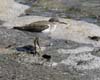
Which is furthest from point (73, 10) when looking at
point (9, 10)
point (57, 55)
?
point (57, 55)

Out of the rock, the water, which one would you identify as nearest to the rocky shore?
the rock

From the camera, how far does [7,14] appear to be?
17844 millimetres

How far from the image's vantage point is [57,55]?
10.9m

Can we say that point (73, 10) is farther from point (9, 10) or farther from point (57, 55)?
point (57, 55)

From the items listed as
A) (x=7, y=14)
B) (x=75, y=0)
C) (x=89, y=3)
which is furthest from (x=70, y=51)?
(x=75, y=0)

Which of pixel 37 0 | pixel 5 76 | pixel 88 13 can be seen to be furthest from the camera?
pixel 37 0

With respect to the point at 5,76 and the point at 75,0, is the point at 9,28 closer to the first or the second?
the point at 5,76

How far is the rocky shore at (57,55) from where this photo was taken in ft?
30.6

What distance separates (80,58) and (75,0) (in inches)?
526

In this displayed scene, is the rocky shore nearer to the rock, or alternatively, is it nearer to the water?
the rock

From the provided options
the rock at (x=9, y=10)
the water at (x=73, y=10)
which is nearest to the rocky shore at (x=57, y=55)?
the rock at (x=9, y=10)

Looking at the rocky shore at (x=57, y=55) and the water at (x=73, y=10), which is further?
the water at (x=73, y=10)

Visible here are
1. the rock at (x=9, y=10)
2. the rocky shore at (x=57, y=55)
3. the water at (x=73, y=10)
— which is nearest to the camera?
the rocky shore at (x=57, y=55)

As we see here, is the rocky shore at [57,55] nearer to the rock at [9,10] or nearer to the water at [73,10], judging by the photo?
the rock at [9,10]
